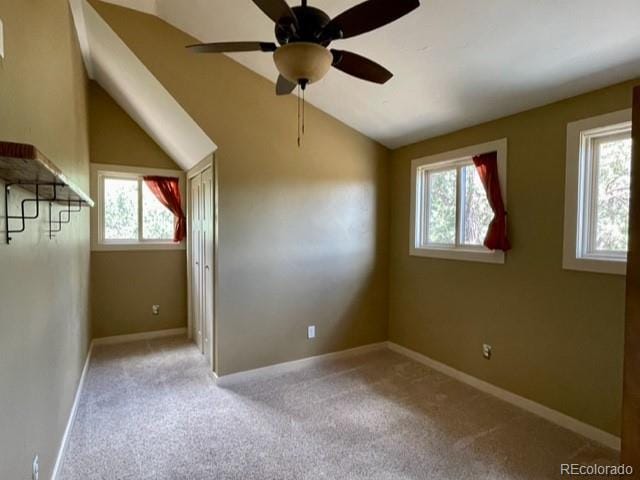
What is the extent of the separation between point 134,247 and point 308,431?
3.23 m

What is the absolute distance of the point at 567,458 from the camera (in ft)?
6.98

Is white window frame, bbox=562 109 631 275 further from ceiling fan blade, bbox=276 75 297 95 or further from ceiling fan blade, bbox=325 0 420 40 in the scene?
ceiling fan blade, bbox=276 75 297 95

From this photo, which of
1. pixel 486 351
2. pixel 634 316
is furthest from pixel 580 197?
pixel 486 351

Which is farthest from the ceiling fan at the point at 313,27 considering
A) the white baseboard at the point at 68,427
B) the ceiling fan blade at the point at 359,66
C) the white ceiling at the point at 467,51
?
the white baseboard at the point at 68,427

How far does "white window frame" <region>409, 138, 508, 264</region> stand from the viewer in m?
2.90

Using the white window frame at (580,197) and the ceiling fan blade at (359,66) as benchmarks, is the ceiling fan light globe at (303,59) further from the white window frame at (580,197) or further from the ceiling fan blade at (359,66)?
the white window frame at (580,197)

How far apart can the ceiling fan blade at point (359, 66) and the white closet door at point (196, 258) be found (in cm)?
249

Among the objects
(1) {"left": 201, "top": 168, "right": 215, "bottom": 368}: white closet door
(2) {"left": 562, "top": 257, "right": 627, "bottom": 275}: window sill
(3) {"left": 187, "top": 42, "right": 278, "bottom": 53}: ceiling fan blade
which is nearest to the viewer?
(3) {"left": 187, "top": 42, "right": 278, "bottom": 53}: ceiling fan blade

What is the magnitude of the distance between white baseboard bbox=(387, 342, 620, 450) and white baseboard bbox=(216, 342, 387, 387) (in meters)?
0.57

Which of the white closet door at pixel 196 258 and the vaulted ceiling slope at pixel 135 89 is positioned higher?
the vaulted ceiling slope at pixel 135 89

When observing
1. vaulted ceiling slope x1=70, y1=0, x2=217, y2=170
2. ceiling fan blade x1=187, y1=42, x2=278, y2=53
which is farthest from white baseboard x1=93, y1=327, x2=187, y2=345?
ceiling fan blade x1=187, y1=42, x2=278, y2=53

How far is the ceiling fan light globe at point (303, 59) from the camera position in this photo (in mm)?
1319

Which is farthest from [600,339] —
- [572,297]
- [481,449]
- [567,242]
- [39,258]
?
[39,258]

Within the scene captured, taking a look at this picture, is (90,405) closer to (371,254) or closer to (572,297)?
(371,254)
